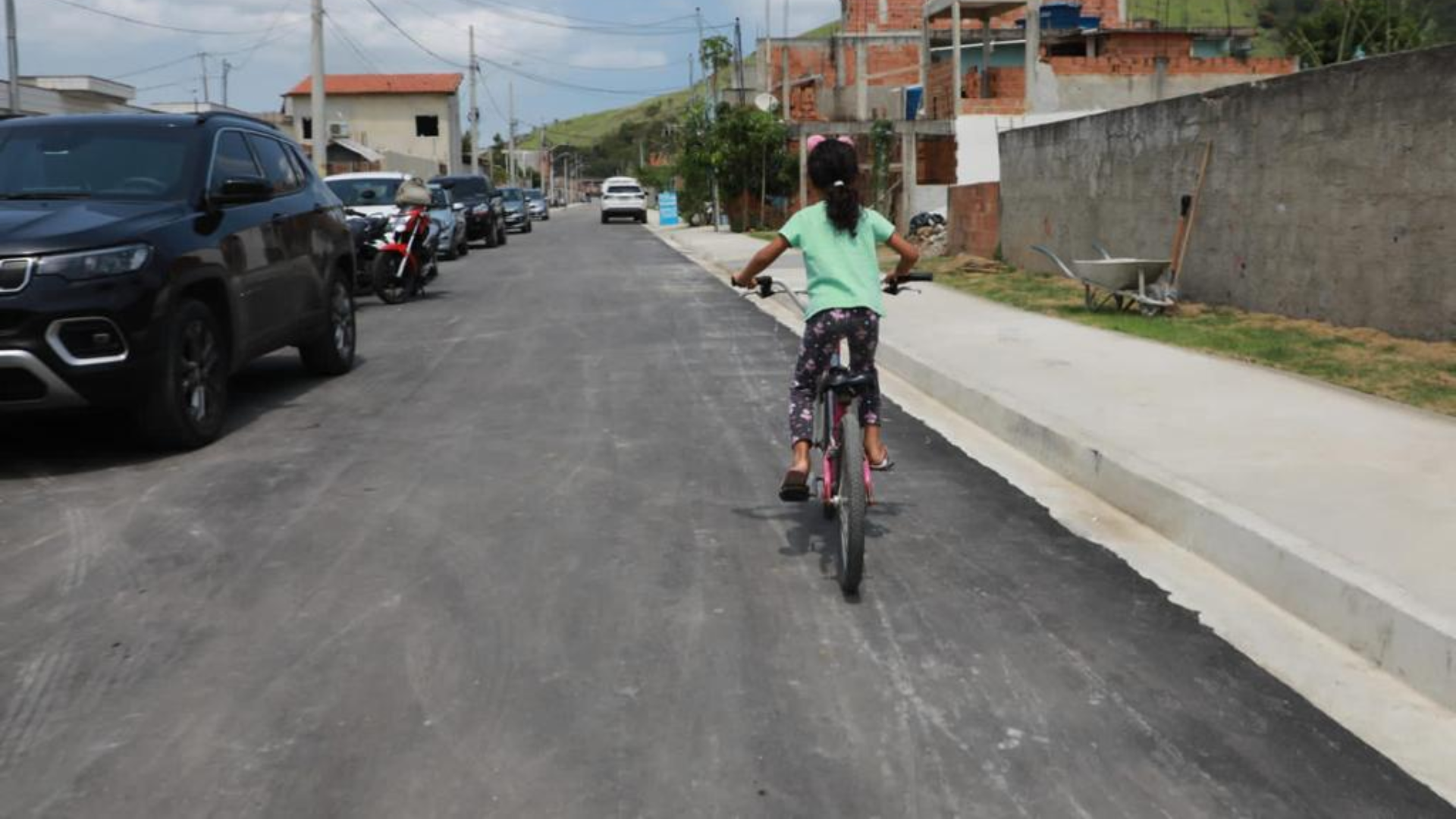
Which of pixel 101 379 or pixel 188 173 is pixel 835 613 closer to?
pixel 101 379

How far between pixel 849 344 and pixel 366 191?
1705 cm

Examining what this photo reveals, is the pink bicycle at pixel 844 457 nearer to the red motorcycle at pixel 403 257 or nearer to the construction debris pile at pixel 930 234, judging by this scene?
the red motorcycle at pixel 403 257

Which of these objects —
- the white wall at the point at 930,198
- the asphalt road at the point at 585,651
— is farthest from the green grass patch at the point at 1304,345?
the white wall at the point at 930,198

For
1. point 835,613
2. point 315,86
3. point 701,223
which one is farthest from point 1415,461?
point 701,223

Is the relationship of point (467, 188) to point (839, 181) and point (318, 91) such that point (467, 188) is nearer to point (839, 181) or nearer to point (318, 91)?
point (318, 91)

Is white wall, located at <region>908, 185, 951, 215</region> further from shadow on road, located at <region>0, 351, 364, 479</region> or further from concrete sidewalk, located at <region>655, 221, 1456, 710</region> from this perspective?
shadow on road, located at <region>0, 351, 364, 479</region>

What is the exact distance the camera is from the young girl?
18.8ft

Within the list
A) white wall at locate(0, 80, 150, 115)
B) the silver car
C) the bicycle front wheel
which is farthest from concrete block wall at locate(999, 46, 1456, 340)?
white wall at locate(0, 80, 150, 115)

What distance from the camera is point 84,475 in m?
7.36

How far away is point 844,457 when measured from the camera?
5395mm

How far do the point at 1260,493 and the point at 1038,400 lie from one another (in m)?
2.86

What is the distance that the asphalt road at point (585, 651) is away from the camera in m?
3.63

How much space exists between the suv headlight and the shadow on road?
87cm

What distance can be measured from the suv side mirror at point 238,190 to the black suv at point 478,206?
23.5m
